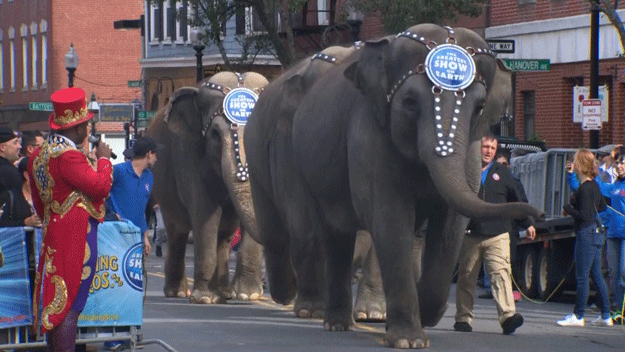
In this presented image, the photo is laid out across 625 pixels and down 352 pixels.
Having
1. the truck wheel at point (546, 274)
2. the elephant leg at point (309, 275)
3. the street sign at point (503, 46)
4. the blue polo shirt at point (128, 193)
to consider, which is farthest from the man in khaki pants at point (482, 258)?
the street sign at point (503, 46)

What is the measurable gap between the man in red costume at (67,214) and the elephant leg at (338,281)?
370 cm

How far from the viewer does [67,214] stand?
10625 millimetres

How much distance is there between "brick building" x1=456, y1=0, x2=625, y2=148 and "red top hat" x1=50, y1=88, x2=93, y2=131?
75.0ft

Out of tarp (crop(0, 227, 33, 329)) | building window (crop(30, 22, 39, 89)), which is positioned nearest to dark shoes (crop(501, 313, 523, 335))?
tarp (crop(0, 227, 33, 329))

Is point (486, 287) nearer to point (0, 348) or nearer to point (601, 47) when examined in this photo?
point (0, 348)

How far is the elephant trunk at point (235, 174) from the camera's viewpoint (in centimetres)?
1702

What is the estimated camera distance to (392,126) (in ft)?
41.5

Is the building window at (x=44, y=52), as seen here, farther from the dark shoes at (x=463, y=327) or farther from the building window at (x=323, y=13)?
the dark shoes at (x=463, y=327)

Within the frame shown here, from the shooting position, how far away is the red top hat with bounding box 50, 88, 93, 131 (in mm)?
10812

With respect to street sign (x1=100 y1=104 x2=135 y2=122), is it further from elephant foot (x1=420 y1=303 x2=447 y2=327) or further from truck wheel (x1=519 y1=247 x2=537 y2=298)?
elephant foot (x1=420 y1=303 x2=447 y2=327)

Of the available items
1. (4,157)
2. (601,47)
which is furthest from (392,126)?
(601,47)

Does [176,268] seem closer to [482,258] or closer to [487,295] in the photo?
[487,295]

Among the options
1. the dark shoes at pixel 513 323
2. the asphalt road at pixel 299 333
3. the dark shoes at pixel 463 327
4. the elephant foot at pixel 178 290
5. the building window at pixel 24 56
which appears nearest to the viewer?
the asphalt road at pixel 299 333

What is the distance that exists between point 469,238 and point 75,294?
5073mm
